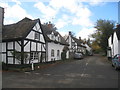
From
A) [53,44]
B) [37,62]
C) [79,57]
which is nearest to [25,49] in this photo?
[37,62]

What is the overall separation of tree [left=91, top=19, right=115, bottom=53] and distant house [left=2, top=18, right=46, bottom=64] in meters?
29.6

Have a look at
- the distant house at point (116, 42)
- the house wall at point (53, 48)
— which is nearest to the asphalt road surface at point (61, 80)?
the house wall at point (53, 48)

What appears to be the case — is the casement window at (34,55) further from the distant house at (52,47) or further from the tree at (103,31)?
the tree at (103,31)

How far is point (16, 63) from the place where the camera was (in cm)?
1602

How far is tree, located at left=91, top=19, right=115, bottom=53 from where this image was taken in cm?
4206

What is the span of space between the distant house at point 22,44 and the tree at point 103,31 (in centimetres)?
2958

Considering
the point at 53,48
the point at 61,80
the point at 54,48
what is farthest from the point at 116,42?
the point at 61,80

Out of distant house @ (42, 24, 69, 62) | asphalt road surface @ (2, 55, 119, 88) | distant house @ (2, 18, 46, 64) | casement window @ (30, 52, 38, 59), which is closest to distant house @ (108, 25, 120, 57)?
distant house @ (42, 24, 69, 62)

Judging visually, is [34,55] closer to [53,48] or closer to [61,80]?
[53,48]

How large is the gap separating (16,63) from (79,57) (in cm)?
2083

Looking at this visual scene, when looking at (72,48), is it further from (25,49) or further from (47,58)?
(25,49)

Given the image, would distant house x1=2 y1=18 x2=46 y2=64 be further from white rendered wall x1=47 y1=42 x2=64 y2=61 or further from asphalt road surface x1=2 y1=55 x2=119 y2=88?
white rendered wall x1=47 y1=42 x2=64 y2=61

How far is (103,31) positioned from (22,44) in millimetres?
33444

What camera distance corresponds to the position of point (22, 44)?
51.8 ft
